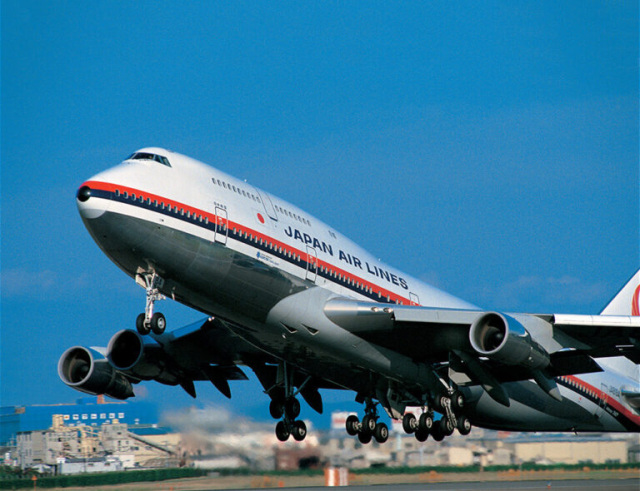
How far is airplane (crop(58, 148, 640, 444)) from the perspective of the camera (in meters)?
24.1

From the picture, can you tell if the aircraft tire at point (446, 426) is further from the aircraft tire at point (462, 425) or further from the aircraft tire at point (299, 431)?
the aircraft tire at point (299, 431)

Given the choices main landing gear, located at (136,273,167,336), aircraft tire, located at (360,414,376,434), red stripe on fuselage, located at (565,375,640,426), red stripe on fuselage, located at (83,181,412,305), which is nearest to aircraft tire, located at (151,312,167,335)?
main landing gear, located at (136,273,167,336)

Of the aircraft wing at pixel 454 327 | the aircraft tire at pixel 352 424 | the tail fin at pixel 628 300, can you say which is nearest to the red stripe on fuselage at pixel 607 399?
the tail fin at pixel 628 300

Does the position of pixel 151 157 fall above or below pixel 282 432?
above

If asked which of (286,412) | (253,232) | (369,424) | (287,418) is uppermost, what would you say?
(253,232)

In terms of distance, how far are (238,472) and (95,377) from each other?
5.94 metres

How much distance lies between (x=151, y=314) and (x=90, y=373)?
31.1 ft

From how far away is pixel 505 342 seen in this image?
86.3 ft

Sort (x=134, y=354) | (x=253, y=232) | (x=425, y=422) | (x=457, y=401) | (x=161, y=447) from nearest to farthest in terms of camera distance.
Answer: (x=253, y=232) < (x=457, y=401) < (x=425, y=422) < (x=134, y=354) < (x=161, y=447)

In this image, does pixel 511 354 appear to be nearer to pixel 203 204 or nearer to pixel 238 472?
pixel 203 204

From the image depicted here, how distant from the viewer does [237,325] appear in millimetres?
26953

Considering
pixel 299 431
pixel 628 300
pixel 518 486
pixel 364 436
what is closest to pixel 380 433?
pixel 364 436

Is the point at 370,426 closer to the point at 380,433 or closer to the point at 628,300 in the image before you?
the point at 380,433

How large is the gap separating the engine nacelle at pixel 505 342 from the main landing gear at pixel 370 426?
6914 mm
